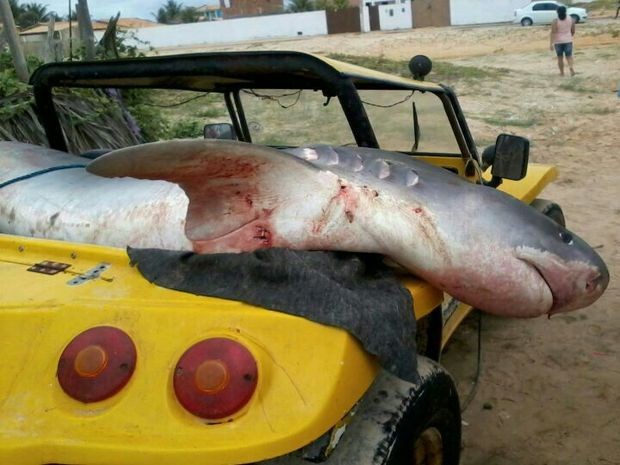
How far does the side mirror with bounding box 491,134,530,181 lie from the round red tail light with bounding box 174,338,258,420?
1.73 m

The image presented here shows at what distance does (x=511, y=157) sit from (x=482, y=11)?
41.5 m

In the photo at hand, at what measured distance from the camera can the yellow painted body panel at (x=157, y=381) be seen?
1.49 metres

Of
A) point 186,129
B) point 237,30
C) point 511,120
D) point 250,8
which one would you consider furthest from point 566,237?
point 250,8

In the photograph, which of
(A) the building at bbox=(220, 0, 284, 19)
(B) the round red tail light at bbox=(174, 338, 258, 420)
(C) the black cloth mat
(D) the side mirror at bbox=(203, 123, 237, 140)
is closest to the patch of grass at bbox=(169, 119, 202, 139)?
(D) the side mirror at bbox=(203, 123, 237, 140)

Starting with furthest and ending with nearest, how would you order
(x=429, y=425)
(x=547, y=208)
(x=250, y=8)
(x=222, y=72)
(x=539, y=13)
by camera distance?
(x=250, y=8)
(x=539, y=13)
(x=547, y=208)
(x=222, y=72)
(x=429, y=425)

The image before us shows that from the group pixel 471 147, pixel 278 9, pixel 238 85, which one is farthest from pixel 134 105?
pixel 278 9

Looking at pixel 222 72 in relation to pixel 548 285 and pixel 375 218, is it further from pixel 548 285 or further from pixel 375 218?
pixel 548 285

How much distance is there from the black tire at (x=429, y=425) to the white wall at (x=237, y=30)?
43.3 metres

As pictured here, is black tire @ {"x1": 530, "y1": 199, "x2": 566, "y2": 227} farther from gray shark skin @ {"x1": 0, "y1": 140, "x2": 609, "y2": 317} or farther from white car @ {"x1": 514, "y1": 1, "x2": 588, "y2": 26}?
white car @ {"x1": 514, "y1": 1, "x2": 588, "y2": 26}

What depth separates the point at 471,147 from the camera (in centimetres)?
358

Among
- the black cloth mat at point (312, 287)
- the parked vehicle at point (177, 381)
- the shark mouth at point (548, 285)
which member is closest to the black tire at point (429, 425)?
A: the parked vehicle at point (177, 381)

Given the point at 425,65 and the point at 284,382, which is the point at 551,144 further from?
the point at 284,382

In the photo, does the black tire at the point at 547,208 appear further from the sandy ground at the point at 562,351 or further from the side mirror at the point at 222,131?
the side mirror at the point at 222,131

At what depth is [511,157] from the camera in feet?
9.55
